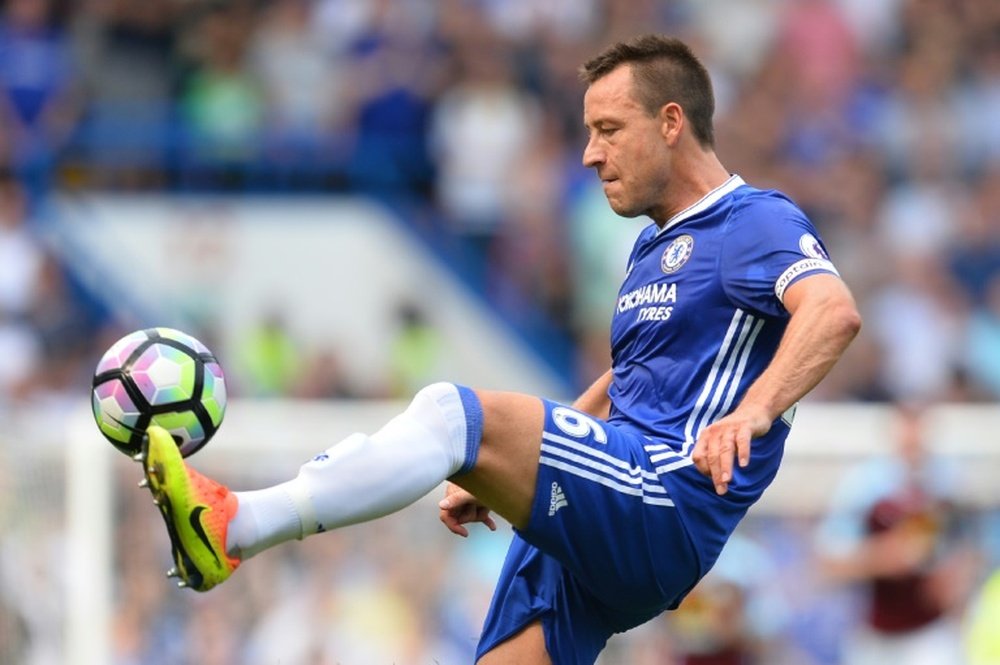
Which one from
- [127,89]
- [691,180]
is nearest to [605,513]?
[691,180]

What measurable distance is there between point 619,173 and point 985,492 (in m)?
6.35

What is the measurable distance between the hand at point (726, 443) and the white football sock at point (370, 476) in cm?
66

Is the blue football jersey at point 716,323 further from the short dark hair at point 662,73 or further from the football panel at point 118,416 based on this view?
the football panel at point 118,416

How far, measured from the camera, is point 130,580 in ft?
37.2

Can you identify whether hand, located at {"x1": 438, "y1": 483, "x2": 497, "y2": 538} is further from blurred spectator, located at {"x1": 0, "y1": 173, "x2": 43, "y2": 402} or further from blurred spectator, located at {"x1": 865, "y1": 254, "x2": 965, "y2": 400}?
blurred spectator, located at {"x1": 865, "y1": 254, "x2": 965, "y2": 400}

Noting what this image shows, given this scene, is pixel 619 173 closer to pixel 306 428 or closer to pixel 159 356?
pixel 159 356

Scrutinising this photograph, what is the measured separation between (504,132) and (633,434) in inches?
364

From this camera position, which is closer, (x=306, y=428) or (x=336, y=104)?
(x=306, y=428)

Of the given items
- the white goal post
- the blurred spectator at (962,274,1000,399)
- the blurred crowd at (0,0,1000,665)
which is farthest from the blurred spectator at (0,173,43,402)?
the blurred spectator at (962,274,1000,399)

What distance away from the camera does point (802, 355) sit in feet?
18.1

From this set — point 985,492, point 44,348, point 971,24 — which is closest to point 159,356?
point 985,492

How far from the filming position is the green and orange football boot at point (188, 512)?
5.04 metres

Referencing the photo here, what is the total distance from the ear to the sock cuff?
1.20 metres

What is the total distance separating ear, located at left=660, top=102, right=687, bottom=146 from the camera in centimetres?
617
